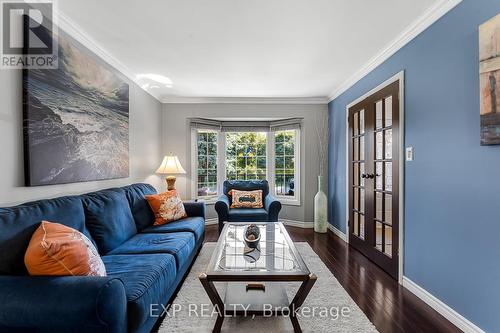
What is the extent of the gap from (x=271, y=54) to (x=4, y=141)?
2.47 m

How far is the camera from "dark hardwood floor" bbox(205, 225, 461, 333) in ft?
5.92

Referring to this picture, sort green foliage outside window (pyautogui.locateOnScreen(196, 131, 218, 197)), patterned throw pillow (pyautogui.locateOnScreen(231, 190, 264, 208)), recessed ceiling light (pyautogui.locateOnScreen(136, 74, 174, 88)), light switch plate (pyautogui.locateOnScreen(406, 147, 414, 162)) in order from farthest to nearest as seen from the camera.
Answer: green foliage outside window (pyautogui.locateOnScreen(196, 131, 218, 197)) → patterned throw pillow (pyautogui.locateOnScreen(231, 190, 264, 208)) → recessed ceiling light (pyautogui.locateOnScreen(136, 74, 174, 88)) → light switch plate (pyautogui.locateOnScreen(406, 147, 414, 162))

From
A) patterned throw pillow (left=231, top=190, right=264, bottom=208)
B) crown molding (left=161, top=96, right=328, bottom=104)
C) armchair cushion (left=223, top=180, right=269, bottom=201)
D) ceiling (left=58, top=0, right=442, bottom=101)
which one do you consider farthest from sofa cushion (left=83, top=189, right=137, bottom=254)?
crown molding (left=161, top=96, right=328, bottom=104)

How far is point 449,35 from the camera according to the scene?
186 cm

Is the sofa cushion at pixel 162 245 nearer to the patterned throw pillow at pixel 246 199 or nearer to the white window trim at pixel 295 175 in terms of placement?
the patterned throw pillow at pixel 246 199

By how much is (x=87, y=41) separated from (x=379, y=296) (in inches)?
145

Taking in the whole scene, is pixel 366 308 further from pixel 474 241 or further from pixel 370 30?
pixel 370 30

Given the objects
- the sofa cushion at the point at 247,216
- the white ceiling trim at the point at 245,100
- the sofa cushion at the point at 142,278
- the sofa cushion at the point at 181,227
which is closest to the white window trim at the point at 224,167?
the white ceiling trim at the point at 245,100

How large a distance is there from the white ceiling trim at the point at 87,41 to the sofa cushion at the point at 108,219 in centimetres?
148

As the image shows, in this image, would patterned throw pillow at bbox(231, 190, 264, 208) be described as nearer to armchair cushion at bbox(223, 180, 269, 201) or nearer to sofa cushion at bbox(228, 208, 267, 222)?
armchair cushion at bbox(223, 180, 269, 201)

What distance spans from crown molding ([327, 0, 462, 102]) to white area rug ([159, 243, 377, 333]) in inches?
95.5

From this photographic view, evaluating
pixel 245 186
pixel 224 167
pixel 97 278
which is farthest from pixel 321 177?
pixel 97 278

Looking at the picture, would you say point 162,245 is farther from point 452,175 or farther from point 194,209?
point 452,175

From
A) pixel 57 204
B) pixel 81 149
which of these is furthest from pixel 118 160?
pixel 57 204
